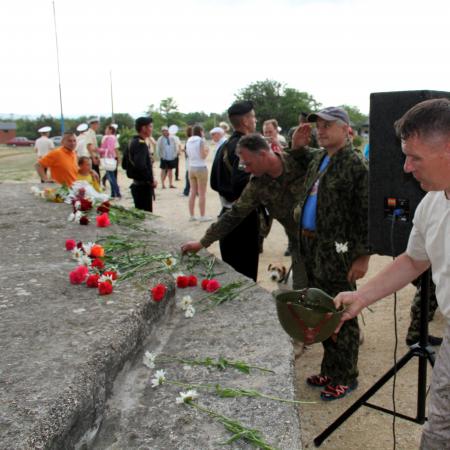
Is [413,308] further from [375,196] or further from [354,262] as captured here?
[375,196]

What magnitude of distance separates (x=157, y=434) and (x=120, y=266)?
56.0 inches

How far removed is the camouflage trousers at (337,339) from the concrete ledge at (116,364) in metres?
0.40

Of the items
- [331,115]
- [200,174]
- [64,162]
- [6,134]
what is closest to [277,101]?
[6,134]

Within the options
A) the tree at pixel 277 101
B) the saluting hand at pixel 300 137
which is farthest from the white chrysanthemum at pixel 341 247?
the tree at pixel 277 101

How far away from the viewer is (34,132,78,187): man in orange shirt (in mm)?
6211

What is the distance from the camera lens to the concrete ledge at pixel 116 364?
5.41 feet

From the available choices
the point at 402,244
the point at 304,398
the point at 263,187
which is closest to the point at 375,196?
the point at 402,244

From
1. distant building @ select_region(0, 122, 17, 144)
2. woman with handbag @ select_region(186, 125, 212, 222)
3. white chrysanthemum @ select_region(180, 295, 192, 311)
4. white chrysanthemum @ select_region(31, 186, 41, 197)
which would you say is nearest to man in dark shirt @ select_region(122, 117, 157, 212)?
white chrysanthemum @ select_region(31, 186, 41, 197)

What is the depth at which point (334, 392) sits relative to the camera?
10.5ft

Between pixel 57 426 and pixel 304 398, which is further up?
pixel 57 426

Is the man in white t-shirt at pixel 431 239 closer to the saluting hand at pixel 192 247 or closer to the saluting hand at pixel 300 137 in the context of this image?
the saluting hand at pixel 192 247

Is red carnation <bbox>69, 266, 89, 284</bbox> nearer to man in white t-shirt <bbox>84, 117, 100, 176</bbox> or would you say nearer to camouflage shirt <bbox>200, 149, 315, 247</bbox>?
camouflage shirt <bbox>200, 149, 315, 247</bbox>

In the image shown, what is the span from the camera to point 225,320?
9.03ft

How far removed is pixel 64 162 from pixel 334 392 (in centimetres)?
447
